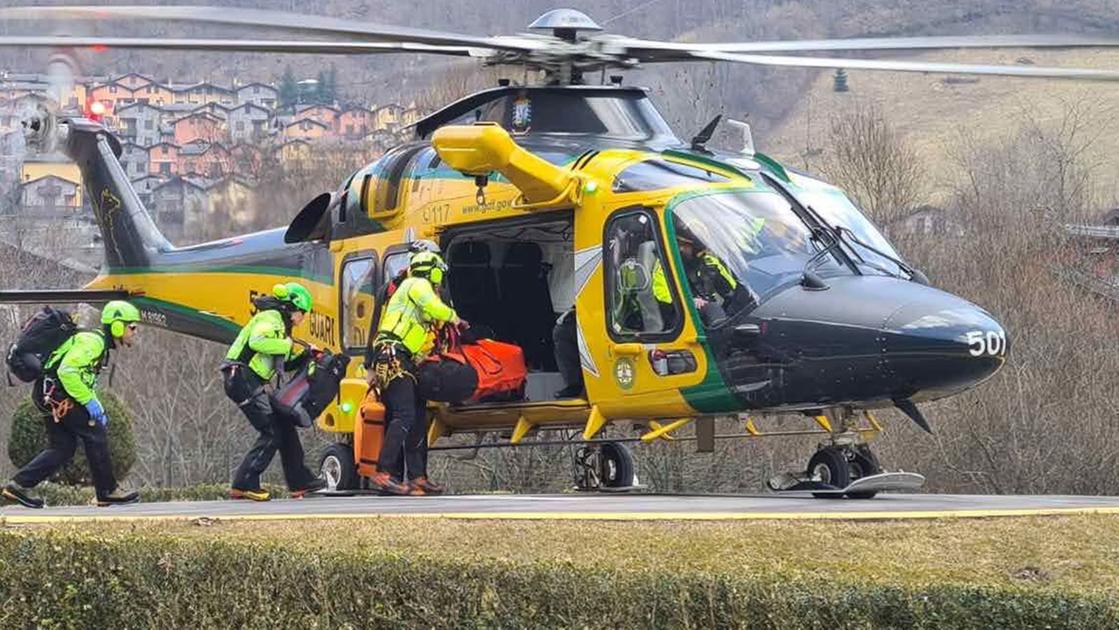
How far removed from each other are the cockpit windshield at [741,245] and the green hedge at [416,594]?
405 cm

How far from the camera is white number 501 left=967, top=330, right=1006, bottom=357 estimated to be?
1292 cm

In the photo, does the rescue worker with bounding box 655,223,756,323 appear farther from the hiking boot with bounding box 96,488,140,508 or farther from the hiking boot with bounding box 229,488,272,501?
the hiking boot with bounding box 96,488,140,508

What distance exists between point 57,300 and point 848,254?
8.97 meters

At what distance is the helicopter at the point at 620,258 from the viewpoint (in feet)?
43.7

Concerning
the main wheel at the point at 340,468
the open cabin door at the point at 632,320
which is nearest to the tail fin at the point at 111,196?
the main wheel at the point at 340,468

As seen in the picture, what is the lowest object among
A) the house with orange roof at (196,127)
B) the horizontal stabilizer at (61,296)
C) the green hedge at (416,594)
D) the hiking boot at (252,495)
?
the green hedge at (416,594)

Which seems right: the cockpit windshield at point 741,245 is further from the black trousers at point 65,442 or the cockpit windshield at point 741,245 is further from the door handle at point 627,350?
the black trousers at point 65,442

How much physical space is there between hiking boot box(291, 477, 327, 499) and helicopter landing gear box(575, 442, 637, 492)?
215cm

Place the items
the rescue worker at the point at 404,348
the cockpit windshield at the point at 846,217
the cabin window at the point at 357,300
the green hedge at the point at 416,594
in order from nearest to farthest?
the green hedge at the point at 416,594, the cockpit windshield at the point at 846,217, the rescue worker at the point at 404,348, the cabin window at the point at 357,300

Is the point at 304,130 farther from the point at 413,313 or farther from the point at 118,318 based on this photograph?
the point at 413,313

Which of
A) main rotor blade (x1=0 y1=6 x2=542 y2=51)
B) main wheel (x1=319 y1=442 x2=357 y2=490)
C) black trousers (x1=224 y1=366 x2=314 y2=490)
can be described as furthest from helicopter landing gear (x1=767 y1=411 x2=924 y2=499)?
main rotor blade (x1=0 y1=6 x2=542 y2=51)

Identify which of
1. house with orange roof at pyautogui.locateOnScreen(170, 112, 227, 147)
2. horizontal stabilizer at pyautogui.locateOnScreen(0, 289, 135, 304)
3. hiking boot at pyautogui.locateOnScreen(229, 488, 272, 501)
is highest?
house with orange roof at pyautogui.locateOnScreen(170, 112, 227, 147)

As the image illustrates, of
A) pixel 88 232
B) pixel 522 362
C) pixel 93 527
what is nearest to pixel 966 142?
pixel 88 232

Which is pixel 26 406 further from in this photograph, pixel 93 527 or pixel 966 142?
pixel 966 142
